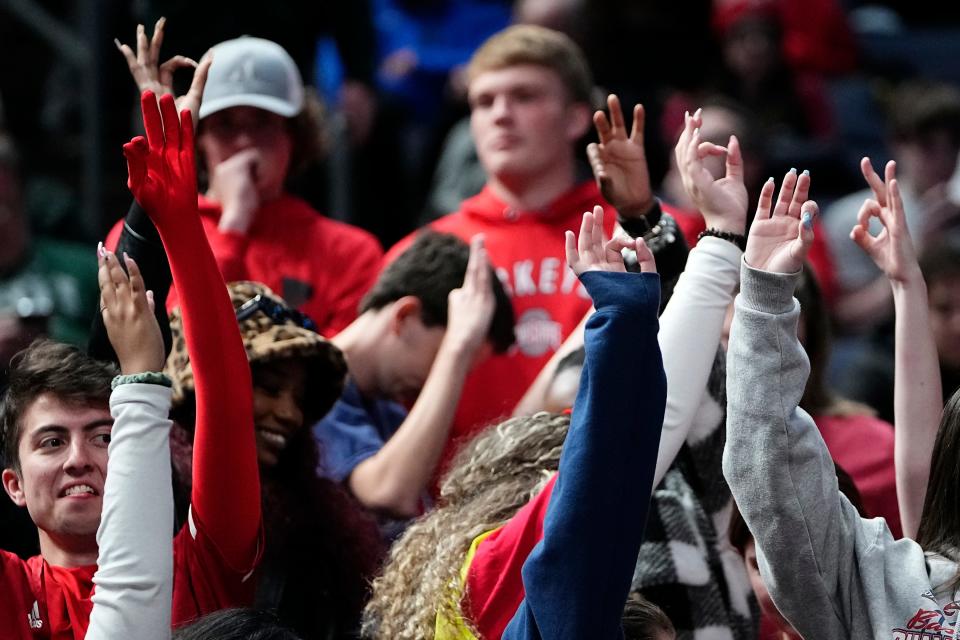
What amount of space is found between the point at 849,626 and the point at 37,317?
8.66 ft

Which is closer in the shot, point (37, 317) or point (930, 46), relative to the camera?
point (37, 317)

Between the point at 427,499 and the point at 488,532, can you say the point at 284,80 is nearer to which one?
the point at 427,499

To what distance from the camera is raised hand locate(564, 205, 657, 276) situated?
2672mm

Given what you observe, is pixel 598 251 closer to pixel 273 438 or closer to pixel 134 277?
pixel 134 277

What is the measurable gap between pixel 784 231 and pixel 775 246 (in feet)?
0.14

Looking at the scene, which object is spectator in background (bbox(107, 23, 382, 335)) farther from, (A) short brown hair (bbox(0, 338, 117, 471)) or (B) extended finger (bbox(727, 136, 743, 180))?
(B) extended finger (bbox(727, 136, 743, 180))

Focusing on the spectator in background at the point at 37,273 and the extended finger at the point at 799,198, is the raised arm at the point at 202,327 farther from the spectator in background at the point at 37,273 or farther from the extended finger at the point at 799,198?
the spectator in background at the point at 37,273

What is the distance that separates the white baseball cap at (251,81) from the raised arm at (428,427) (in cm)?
102

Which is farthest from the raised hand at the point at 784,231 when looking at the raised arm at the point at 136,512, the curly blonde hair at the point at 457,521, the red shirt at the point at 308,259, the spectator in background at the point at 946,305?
the spectator in background at the point at 946,305

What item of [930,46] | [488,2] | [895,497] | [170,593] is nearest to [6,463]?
[170,593]

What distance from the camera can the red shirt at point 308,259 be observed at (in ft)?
15.3

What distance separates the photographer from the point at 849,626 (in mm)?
2680

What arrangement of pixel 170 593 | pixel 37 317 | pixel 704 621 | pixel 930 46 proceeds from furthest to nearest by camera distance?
pixel 930 46, pixel 37 317, pixel 704 621, pixel 170 593

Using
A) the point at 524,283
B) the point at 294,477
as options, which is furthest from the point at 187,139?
the point at 524,283
